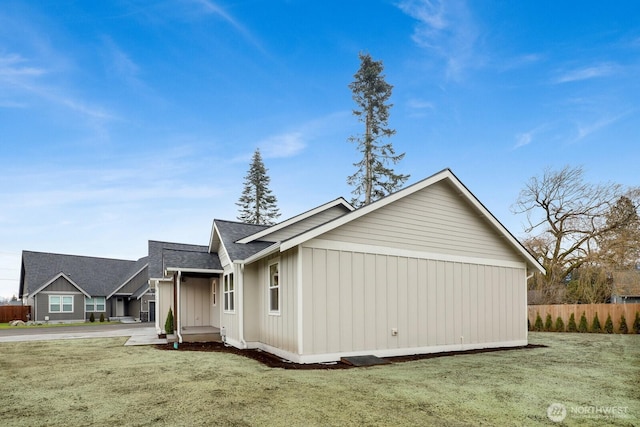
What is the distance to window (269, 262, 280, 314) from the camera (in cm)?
1146

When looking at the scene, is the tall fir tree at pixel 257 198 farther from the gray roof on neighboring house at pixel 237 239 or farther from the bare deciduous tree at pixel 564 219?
the gray roof on neighboring house at pixel 237 239

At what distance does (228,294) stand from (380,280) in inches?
248

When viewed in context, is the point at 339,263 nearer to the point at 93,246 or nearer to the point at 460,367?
the point at 460,367

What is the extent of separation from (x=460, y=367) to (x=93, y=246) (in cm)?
4430

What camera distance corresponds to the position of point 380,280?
10.9 metres

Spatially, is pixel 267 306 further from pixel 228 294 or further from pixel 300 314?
pixel 228 294

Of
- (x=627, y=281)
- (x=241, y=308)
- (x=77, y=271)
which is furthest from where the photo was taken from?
(x=77, y=271)

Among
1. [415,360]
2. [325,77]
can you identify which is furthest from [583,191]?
[415,360]

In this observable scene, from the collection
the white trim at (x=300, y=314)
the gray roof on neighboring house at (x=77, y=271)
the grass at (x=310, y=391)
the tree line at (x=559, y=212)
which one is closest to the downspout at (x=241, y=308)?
the grass at (x=310, y=391)

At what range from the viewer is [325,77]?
1947 centimetres

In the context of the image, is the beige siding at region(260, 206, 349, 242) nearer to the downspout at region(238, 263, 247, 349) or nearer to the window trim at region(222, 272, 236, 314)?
the window trim at region(222, 272, 236, 314)

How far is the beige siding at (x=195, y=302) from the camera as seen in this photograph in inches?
707

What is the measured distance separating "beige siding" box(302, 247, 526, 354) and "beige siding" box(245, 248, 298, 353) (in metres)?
0.50

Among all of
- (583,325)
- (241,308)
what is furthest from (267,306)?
(583,325)
